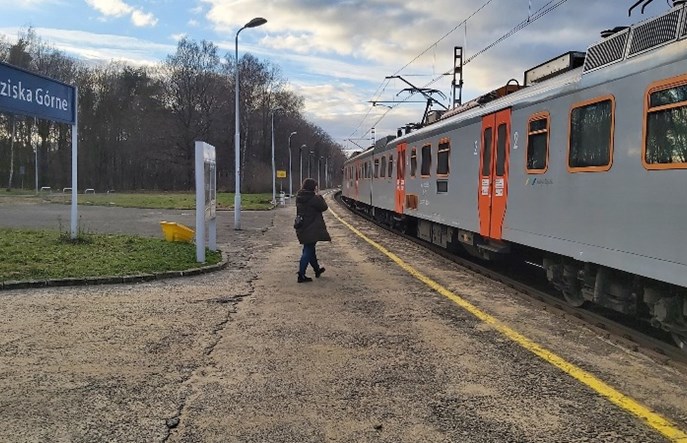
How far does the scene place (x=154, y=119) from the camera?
72750mm

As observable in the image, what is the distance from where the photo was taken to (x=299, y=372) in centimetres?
530

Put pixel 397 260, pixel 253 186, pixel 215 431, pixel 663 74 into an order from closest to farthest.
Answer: pixel 215 431 < pixel 663 74 < pixel 397 260 < pixel 253 186

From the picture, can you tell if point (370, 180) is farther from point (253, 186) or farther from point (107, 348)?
point (253, 186)

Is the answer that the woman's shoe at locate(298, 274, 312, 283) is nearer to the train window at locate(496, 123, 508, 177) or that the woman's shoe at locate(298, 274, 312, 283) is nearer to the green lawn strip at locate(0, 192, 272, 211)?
the train window at locate(496, 123, 508, 177)

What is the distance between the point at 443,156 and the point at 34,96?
8676 millimetres

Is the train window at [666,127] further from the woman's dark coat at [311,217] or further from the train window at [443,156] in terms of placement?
the train window at [443,156]

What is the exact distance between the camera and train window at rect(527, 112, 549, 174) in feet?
27.3

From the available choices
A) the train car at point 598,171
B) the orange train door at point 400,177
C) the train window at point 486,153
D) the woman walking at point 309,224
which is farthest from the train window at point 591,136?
the orange train door at point 400,177

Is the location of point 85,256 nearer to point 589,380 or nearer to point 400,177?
point 589,380

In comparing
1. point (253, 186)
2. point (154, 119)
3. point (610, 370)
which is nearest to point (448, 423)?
point (610, 370)

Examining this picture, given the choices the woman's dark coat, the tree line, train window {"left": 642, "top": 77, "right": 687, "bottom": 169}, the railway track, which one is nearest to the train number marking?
the railway track

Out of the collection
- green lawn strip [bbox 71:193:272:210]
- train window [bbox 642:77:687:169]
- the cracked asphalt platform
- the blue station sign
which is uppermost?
the blue station sign

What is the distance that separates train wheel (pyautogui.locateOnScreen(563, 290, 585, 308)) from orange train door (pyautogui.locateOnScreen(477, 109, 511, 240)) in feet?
5.73

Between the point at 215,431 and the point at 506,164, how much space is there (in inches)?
279
